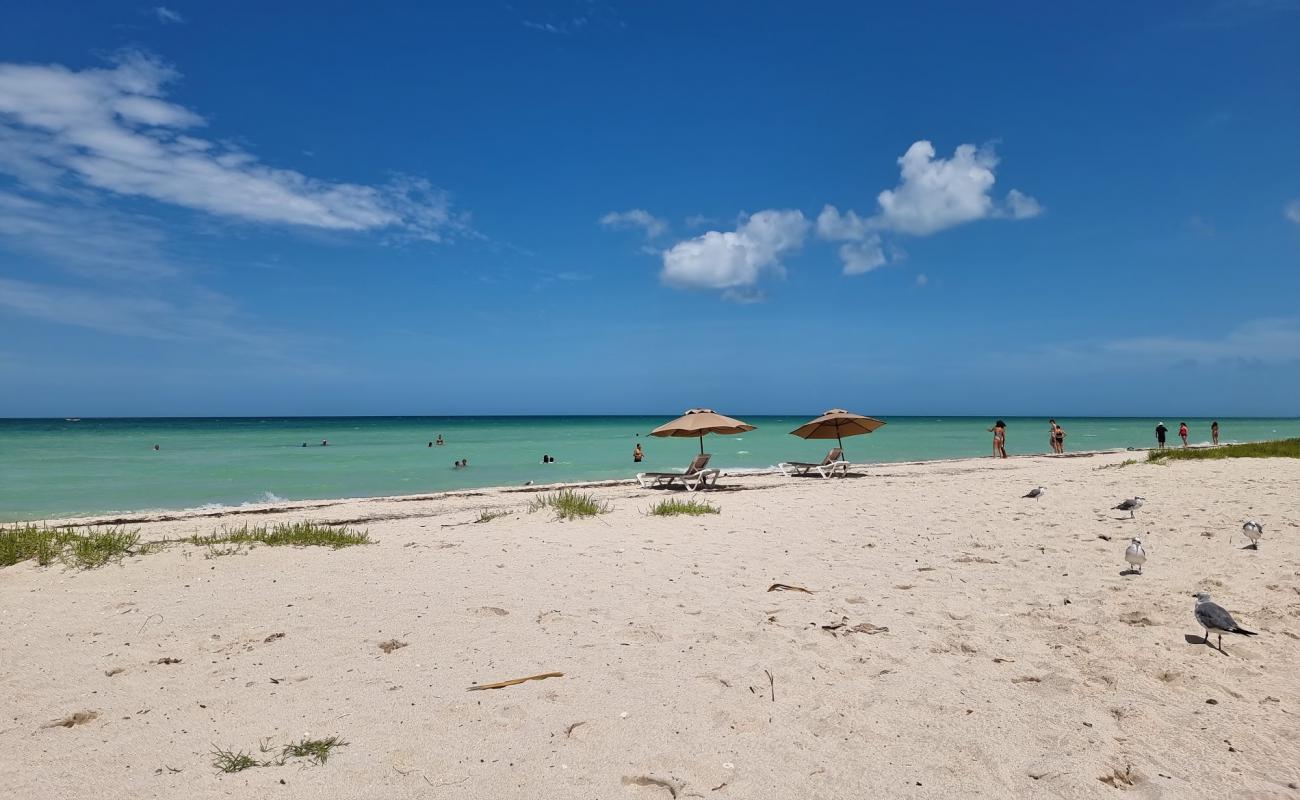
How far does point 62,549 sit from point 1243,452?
69.8 feet

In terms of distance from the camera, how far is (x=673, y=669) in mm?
3912

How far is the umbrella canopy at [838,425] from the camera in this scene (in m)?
16.7

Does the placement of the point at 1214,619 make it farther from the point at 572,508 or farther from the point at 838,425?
the point at 838,425

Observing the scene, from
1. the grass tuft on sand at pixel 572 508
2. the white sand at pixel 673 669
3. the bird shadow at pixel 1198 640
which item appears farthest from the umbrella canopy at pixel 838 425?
the bird shadow at pixel 1198 640

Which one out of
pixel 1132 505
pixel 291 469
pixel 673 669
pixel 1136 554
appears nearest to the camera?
pixel 673 669

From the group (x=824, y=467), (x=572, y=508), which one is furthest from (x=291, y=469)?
(x=572, y=508)

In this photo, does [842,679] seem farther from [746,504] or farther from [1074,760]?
[746,504]

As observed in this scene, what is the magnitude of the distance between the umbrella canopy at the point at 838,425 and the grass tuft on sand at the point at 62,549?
44.2ft

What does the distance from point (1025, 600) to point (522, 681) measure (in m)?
3.81

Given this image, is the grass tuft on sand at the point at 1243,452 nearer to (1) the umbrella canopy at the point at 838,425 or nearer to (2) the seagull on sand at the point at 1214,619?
(1) the umbrella canopy at the point at 838,425

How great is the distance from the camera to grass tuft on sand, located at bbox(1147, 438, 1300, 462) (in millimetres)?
14585

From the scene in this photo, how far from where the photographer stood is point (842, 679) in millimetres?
3754

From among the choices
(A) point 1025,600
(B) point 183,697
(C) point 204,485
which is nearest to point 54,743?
(B) point 183,697

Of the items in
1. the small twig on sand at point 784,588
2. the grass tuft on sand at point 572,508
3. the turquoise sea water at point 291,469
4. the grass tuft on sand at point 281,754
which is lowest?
the turquoise sea water at point 291,469
